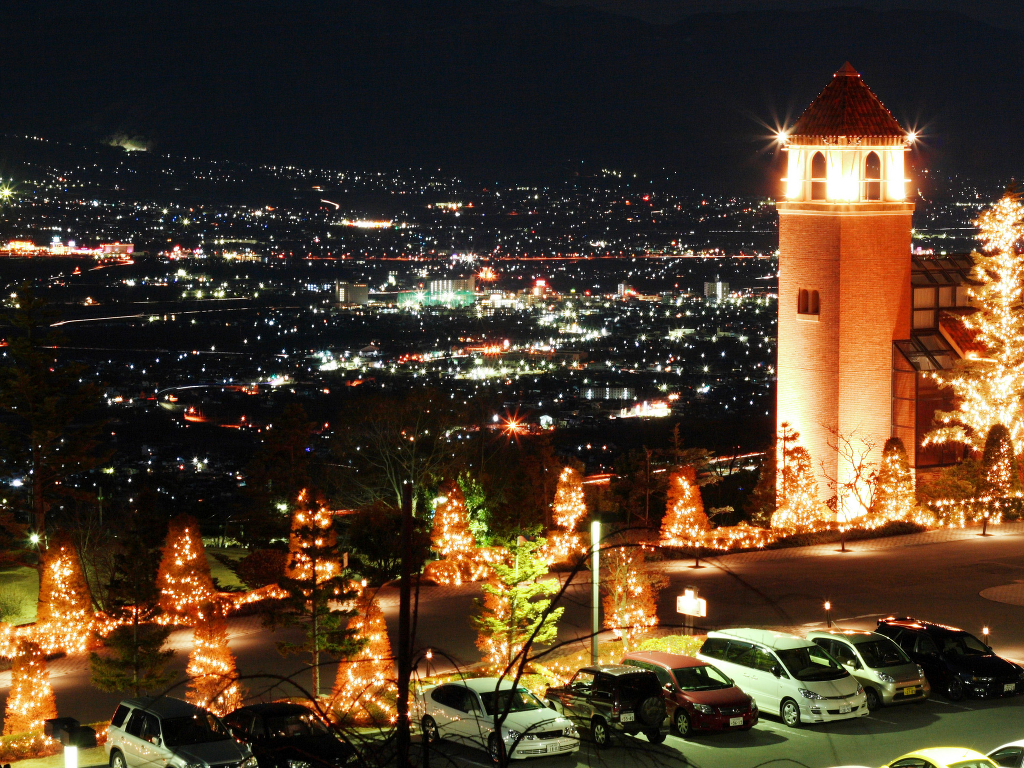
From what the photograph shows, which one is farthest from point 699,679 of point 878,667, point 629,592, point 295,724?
point 295,724

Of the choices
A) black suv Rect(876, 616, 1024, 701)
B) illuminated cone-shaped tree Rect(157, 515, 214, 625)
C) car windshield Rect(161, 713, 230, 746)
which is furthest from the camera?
illuminated cone-shaped tree Rect(157, 515, 214, 625)

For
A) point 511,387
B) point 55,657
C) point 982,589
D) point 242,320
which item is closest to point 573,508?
point 982,589

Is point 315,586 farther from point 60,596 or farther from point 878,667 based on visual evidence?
point 878,667

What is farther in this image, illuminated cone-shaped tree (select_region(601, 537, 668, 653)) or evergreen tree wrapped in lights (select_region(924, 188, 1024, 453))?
evergreen tree wrapped in lights (select_region(924, 188, 1024, 453))

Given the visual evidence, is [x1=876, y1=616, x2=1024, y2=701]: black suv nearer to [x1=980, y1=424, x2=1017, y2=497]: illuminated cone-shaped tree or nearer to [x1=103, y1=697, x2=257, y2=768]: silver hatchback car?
[x1=103, y1=697, x2=257, y2=768]: silver hatchback car

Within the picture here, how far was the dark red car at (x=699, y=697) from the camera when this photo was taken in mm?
15789

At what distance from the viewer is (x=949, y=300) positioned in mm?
32500

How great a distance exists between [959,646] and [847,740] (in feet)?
10.3

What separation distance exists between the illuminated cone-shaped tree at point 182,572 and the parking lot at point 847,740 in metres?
6.25

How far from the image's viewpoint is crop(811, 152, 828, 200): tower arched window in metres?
31.1

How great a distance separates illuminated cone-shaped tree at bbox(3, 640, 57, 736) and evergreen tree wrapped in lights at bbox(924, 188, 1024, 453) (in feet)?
65.8

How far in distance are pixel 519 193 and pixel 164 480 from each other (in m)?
136

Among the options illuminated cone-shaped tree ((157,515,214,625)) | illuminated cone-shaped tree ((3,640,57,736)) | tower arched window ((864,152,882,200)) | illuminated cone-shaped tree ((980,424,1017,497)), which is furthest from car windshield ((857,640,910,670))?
tower arched window ((864,152,882,200))

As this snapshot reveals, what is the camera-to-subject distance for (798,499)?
29.9 meters
